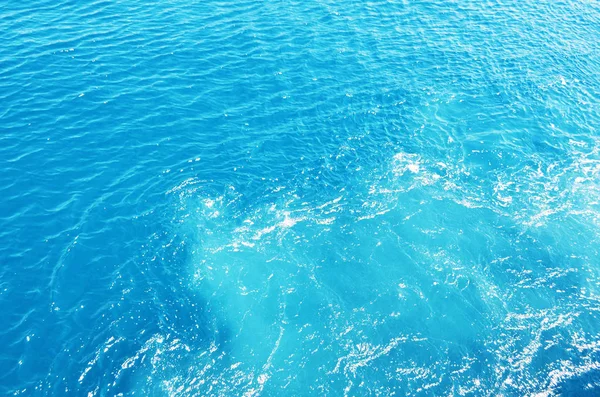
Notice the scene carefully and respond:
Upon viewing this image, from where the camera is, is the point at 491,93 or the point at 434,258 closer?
the point at 434,258

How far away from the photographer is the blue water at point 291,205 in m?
57.7

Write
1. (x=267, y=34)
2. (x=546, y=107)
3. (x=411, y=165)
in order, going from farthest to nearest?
1. (x=267, y=34)
2. (x=546, y=107)
3. (x=411, y=165)

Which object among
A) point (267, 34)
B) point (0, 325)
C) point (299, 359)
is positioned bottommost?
point (299, 359)

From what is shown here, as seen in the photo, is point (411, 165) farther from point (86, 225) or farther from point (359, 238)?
point (86, 225)

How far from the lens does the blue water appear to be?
5772cm

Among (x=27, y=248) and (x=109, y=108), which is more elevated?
(x=109, y=108)

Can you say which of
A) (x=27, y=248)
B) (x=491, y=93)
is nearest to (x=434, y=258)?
(x=491, y=93)

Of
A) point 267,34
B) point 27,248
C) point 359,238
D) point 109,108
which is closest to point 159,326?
point 27,248

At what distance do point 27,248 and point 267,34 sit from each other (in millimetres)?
67304

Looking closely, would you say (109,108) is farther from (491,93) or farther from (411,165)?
(491,93)

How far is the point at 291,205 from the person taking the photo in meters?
73.7

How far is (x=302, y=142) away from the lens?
83062 mm

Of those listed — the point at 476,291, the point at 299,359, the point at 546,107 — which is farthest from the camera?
the point at 546,107

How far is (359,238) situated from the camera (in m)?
70.1
